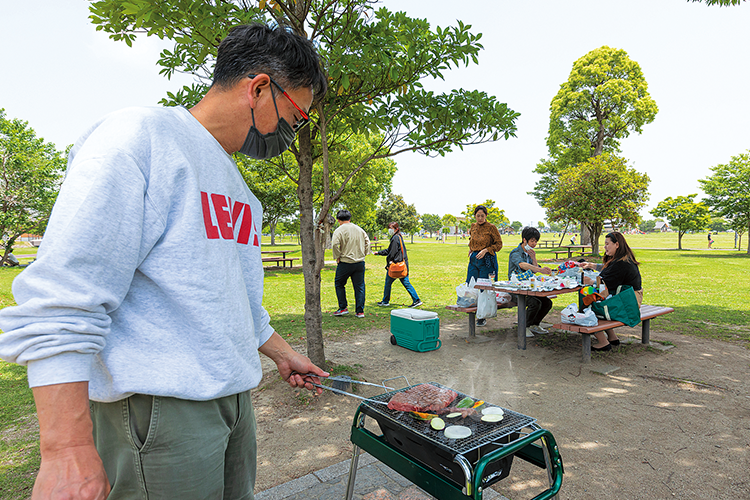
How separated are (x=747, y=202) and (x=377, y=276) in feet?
91.8

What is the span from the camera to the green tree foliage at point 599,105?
98.8ft

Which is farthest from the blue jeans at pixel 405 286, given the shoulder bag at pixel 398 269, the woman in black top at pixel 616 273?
the woman in black top at pixel 616 273

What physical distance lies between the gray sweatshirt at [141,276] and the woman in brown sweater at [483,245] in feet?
24.3

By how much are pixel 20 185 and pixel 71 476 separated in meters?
28.4

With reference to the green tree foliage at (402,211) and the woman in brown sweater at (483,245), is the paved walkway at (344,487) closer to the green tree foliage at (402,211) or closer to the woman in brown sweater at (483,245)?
the woman in brown sweater at (483,245)

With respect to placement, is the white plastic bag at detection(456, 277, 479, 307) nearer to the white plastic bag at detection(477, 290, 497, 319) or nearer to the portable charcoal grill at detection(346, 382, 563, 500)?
the white plastic bag at detection(477, 290, 497, 319)

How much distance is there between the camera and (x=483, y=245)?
8.30 m

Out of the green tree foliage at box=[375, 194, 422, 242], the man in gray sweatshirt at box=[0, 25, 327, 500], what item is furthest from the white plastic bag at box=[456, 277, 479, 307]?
the green tree foliage at box=[375, 194, 422, 242]

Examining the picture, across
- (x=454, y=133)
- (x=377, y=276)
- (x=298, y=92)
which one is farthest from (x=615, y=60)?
(x=298, y=92)

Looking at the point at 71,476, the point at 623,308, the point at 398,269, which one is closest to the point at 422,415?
the point at 71,476

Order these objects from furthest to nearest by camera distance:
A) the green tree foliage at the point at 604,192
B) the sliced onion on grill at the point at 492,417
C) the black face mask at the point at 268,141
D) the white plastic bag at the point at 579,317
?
the green tree foliage at the point at 604,192 → the white plastic bag at the point at 579,317 → the sliced onion on grill at the point at 492,417 → the black face mask at the point at 268,141

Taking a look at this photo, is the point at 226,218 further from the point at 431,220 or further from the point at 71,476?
the point at 431,220

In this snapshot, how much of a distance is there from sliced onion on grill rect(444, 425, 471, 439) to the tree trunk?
282cm

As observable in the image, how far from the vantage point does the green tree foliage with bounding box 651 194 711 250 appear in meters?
34.7
